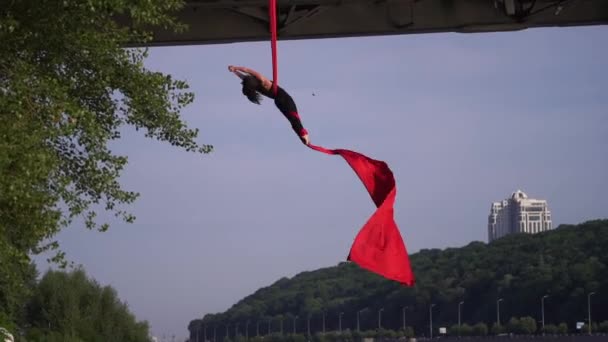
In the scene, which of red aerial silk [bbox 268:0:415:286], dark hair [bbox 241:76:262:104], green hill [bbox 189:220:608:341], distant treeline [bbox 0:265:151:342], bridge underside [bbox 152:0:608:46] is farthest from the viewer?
green hill [bbox 189:220:608:341]

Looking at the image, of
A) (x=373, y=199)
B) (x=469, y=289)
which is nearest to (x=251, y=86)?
(x=373, y=199)

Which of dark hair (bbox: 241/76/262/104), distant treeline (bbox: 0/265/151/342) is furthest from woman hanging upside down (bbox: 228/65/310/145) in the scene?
distant treeline (bbox: 0/265/151/342)

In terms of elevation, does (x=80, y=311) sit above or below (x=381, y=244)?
above

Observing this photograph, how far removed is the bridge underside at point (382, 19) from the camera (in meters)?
19.7

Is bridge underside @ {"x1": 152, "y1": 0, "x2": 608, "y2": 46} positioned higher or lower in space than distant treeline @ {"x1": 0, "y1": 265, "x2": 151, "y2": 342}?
higher

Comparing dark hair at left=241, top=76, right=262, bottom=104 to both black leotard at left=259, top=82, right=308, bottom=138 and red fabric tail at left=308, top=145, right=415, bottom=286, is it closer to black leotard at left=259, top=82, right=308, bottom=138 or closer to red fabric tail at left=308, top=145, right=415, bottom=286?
black leotard at left=259, top=82, right=308, bottom=138

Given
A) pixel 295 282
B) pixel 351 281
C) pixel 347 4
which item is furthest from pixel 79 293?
pixel 295 282

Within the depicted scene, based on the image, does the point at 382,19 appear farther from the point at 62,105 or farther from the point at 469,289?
the point at 469,289

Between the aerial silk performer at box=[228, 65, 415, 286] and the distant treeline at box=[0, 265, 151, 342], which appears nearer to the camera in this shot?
the aerial silk performer at box=[228, 65, 415, 286]

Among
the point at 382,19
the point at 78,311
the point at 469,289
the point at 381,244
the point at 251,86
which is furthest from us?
the point at 469,289

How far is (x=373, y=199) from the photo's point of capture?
12227 millimetres

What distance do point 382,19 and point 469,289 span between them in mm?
128007

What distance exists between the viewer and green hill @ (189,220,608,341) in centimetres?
12531

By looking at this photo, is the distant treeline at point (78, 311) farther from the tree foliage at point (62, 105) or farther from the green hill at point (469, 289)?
the green hill at point (469, 289)
